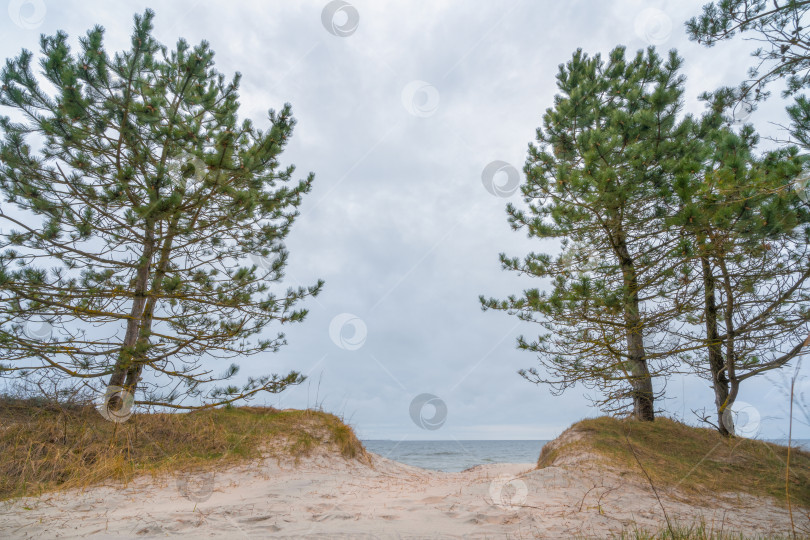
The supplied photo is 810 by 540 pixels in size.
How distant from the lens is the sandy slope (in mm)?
3863

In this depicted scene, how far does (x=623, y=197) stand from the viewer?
24.5 ft

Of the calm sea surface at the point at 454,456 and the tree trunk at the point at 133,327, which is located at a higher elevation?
the tree trunk at the point at 133,327

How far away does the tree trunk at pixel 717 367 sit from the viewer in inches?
333

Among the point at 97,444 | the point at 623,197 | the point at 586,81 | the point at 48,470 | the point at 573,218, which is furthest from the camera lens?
the point at 586,81

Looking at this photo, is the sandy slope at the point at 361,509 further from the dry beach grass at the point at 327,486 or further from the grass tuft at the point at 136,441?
the grass tuft at the point at 136,441

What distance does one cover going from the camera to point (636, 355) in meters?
9.21

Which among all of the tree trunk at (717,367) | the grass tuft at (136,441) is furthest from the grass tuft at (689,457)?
the grass tuft at (136,441)

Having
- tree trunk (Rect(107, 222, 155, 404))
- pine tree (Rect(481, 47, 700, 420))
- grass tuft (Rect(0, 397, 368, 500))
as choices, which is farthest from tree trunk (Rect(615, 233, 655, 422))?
tree trunk (Rect(107, 222, 155, 404))

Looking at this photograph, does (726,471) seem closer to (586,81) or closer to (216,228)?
(586,81)

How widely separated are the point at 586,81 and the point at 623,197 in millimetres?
3791

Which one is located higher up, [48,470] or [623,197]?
[623,197]

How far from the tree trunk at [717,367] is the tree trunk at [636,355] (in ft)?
3.82

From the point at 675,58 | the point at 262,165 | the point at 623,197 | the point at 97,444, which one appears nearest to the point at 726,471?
the point at 623,197

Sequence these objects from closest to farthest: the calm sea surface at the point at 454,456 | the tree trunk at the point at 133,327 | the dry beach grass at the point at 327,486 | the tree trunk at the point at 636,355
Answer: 1. the dry beach grass at the point at 327,486
2. the tree trunk at the point at 133,327
3. the tree trunk at the point at 636,355
4. the calm sea surface at the point at 454,456
